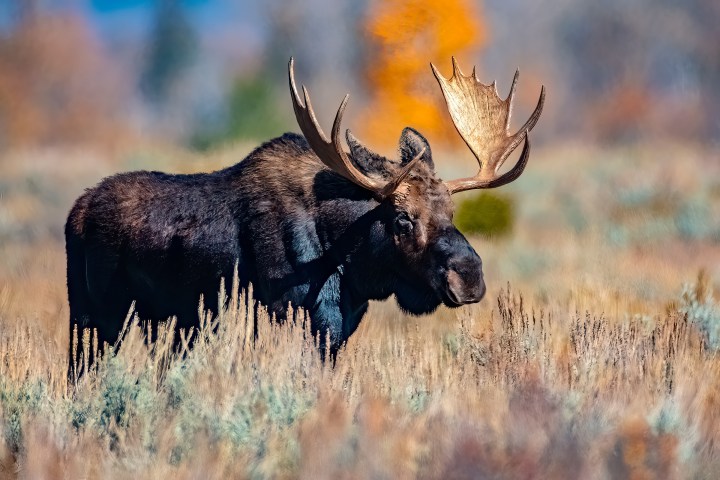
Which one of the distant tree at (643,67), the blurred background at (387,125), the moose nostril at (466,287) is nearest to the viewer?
the moose nostril at (466,287)

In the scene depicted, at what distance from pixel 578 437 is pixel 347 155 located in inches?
111

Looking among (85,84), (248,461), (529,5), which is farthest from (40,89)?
(529,5)

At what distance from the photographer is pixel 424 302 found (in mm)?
7863

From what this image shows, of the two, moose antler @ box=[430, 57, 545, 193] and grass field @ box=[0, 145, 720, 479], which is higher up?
moose antler @ box=[430, 57, 545, 193]

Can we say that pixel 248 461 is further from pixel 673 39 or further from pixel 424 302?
pixel 673 39

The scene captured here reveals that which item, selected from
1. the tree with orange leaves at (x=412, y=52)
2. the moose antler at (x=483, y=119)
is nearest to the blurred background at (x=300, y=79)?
the tree with orange leaves at (x=412, y=52)

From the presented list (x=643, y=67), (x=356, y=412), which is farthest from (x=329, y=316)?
(x=643, y=67)

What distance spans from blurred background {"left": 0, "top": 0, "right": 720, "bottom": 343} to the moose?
2178 mm

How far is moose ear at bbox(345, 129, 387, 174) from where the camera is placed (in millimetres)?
7965

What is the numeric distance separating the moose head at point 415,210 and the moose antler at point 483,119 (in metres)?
0.02

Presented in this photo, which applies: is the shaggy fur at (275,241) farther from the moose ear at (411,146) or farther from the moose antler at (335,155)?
the moose antler at (335,155)

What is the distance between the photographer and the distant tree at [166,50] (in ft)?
94.8

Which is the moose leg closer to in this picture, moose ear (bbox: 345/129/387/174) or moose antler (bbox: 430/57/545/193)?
moose ear (bbox: 345/129/387/174)

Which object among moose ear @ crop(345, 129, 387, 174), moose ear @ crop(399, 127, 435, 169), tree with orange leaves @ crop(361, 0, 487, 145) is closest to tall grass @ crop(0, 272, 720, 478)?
moose ear @ crop(345, 129, 387, 174)
